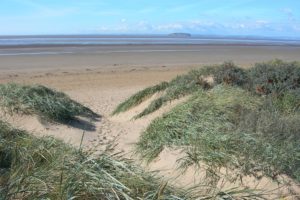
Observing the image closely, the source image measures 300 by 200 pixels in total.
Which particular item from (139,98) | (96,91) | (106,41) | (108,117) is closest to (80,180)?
(108,117)

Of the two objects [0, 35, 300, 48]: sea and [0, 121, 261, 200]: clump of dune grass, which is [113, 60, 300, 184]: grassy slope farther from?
[0, 35, 300, 48]: sea

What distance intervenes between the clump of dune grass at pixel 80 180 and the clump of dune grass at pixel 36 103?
114 inches

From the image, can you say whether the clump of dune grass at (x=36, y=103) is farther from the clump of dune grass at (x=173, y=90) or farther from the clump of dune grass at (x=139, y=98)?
the clump of dune grass at (x=139, y=98)

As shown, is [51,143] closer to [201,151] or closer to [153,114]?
[201,151]

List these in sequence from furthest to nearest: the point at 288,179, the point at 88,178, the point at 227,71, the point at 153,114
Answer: the point at 227,71, the point at 153,114, the point at 288,179, the point at 88,178

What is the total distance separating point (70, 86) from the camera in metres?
16.1

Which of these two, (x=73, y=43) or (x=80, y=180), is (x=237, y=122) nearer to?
(x=80, y=180)

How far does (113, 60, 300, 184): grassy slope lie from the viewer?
5.62 metres

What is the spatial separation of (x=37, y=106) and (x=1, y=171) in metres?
3.66

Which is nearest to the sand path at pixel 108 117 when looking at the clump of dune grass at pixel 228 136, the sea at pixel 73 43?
the clump of dune grass at pixel 228 136

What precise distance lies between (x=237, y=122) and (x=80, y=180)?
3.56 metres

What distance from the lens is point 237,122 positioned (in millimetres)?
7031

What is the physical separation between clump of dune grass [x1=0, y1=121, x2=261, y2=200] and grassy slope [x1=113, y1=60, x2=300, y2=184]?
102 centimetres

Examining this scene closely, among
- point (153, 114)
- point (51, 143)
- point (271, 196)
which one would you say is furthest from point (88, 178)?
point (153, 114)
